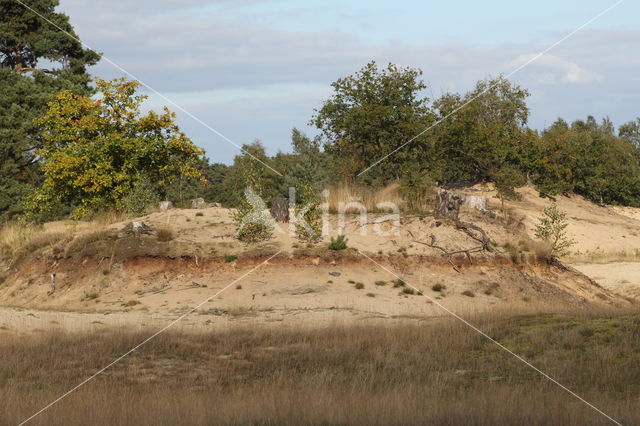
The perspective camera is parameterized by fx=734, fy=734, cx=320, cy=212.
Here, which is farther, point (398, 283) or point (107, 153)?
point (107, 153)

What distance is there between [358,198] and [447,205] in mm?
3787

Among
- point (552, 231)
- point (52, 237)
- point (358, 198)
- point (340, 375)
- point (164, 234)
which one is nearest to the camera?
point (340, 375)

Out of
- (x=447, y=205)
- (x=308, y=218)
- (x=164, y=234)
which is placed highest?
(x=447, y=205)

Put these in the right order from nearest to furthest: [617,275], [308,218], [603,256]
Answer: [308,218]
[617,275]
[603,256]

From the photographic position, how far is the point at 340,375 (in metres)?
12.3

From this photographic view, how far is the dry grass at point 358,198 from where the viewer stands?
28.7m

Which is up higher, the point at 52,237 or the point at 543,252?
the point at 52,237

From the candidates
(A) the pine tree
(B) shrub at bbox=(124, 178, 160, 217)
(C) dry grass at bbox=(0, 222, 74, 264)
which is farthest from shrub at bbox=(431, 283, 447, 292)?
(A) the pine tree

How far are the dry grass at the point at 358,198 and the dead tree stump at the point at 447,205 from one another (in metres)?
2.23

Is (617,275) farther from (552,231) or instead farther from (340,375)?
Result: (340,375)

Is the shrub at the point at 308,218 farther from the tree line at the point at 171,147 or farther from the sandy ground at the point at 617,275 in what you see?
the sandy ground at the point at 617,275

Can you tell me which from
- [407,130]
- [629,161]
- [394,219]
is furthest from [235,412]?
[629,161]

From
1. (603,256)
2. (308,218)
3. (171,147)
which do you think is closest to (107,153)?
(171,147)

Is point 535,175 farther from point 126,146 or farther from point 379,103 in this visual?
point 126,146
